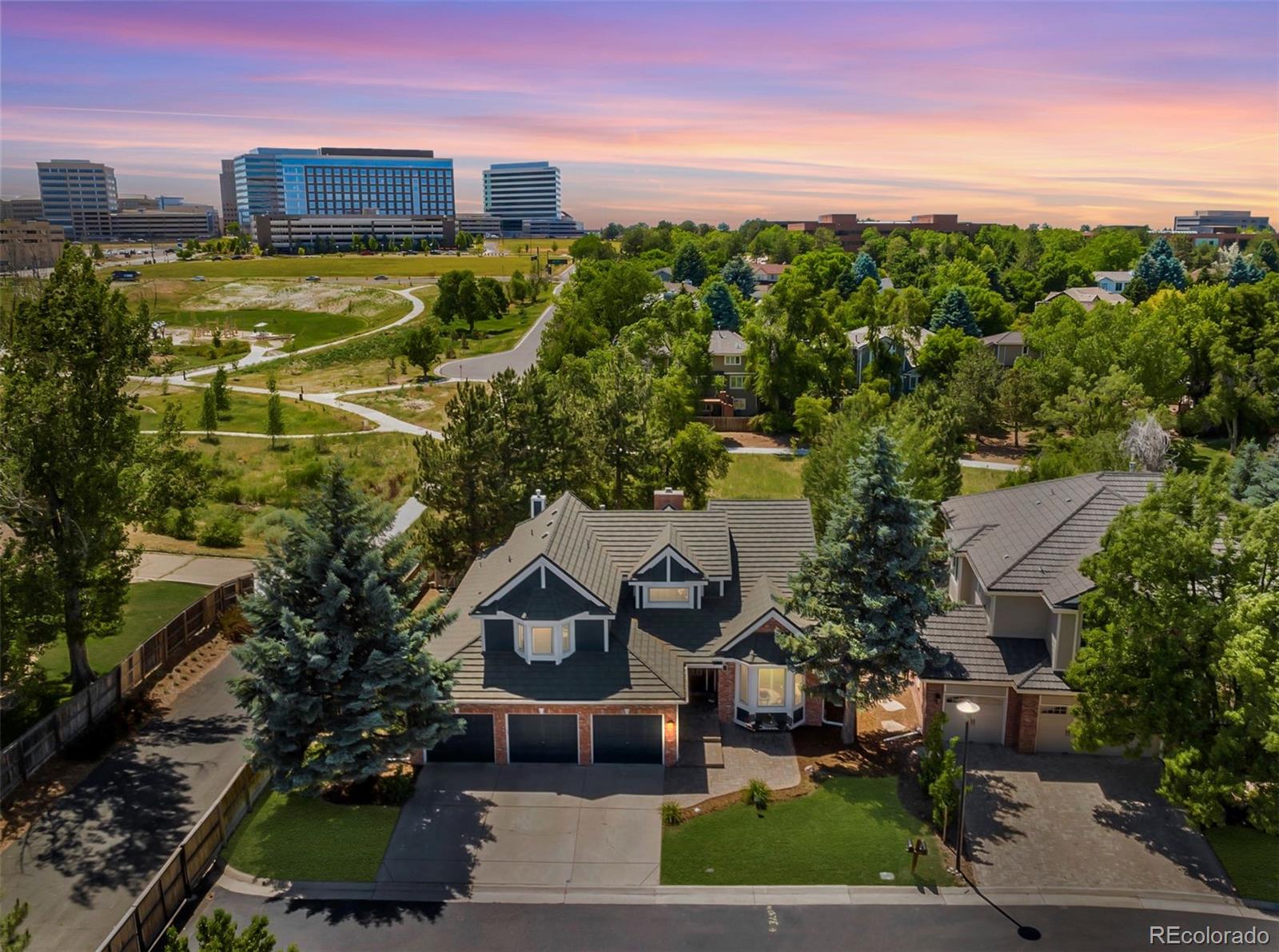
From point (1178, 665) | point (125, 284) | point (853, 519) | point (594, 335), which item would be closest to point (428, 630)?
point (853, 519)

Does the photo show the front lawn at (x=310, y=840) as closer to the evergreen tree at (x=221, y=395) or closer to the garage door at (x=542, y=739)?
the garage door at (x=542, y=739)

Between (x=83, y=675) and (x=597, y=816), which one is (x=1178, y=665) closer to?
(x=597, y=816)

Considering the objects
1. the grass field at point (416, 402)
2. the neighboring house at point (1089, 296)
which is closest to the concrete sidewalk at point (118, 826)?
the grass field at point (416, 402)

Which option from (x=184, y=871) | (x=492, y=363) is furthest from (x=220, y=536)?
(x=492, y=363)

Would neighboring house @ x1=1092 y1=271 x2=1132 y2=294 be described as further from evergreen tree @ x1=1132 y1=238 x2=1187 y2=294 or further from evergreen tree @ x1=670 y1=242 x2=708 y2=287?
evergreen tree @ x1=670 y1=242 x2=708 y2=287

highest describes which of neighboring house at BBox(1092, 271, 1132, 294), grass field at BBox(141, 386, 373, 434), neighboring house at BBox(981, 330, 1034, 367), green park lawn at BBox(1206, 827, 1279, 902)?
neighboring house at BBox(1092, 271, 1132, 294)

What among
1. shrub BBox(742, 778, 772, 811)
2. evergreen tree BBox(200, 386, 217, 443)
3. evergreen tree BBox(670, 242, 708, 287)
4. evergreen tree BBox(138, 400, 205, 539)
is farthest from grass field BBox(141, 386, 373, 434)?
evergreen tree BBox(670, 242, 708, 287)

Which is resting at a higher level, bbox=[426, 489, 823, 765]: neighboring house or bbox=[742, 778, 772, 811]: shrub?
bbox=[426, 489, 823, 765]: neighboring house

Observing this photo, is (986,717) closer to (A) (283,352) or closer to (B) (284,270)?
(A) (283,352)
